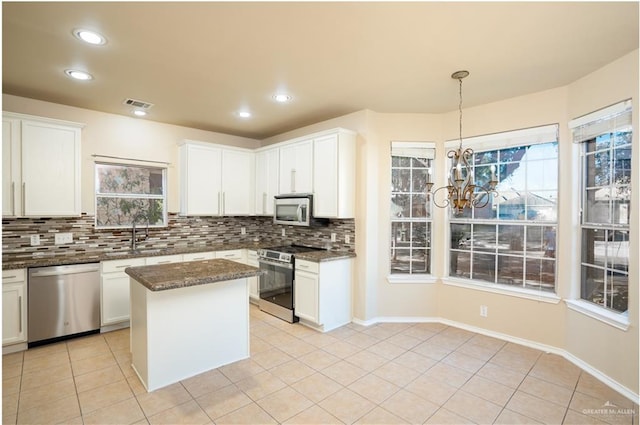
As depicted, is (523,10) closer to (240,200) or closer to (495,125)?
(495,125)

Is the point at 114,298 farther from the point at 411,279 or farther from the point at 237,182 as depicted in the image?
the point at 411,279

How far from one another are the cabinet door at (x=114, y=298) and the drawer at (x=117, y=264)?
0.15ft

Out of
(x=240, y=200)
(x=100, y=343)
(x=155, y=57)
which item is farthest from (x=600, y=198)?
(x=100, y=343)

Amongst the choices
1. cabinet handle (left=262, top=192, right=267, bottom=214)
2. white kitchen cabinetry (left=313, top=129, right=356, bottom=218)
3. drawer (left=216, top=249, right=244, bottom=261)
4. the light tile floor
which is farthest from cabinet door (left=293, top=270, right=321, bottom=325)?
cabinet handle (left=262, top=192, right=267, bottom=214)

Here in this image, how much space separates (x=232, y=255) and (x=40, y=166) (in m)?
2.44

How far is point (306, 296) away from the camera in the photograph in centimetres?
401

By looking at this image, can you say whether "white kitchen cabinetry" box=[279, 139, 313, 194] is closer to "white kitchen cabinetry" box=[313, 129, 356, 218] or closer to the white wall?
"white kitchen cabinetry" box=[313, 129, 356, 218]

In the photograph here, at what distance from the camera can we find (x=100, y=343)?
3576 mm

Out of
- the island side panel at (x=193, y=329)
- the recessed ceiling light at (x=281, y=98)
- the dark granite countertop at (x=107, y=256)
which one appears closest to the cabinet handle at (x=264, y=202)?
the dark granite countertop at (x=107, y=256)

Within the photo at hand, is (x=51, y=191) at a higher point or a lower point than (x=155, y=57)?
lower

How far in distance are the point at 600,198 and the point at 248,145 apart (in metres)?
4.69

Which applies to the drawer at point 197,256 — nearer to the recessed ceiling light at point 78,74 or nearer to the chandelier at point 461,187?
the recessed ceiling light at point 78,74

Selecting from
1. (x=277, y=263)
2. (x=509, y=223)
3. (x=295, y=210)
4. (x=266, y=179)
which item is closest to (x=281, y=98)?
(x=295, y=210)

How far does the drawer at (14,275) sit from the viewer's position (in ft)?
10.8
